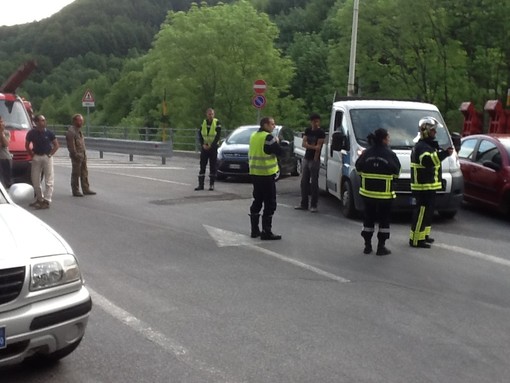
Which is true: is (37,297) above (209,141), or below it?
below

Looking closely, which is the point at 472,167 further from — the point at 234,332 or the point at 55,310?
the point at 55,310

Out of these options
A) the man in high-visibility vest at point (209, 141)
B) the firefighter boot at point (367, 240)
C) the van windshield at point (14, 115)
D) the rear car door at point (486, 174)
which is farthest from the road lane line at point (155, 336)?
the man in high-visibility vest at point (209, 141)

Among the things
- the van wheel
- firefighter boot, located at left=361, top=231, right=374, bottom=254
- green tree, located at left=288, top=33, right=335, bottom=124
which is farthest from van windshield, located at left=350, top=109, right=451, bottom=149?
green tree, located at left=288, top=33, right=335, bottom=124

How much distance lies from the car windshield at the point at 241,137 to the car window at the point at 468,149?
24.7 ft

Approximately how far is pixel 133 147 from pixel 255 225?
61.3ft

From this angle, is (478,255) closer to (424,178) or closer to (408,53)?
(424,178)

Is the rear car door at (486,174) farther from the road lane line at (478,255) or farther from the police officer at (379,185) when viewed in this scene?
the police officer at (379,185)

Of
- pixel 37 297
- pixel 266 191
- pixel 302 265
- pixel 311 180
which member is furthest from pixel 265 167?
pixel 37 297

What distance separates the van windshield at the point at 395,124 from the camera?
1272 centimetres

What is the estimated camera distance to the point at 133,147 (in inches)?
1129

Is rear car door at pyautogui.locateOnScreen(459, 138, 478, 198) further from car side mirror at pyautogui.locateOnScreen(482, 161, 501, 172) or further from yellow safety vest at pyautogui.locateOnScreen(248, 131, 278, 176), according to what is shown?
yellow safety vest at pyautogui.locateOnScreen(248, 131, 278, 176)

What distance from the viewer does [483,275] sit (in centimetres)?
857

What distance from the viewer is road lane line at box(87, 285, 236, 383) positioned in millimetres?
5219

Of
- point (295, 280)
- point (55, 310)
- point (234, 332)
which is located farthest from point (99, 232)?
point (55, 310)
